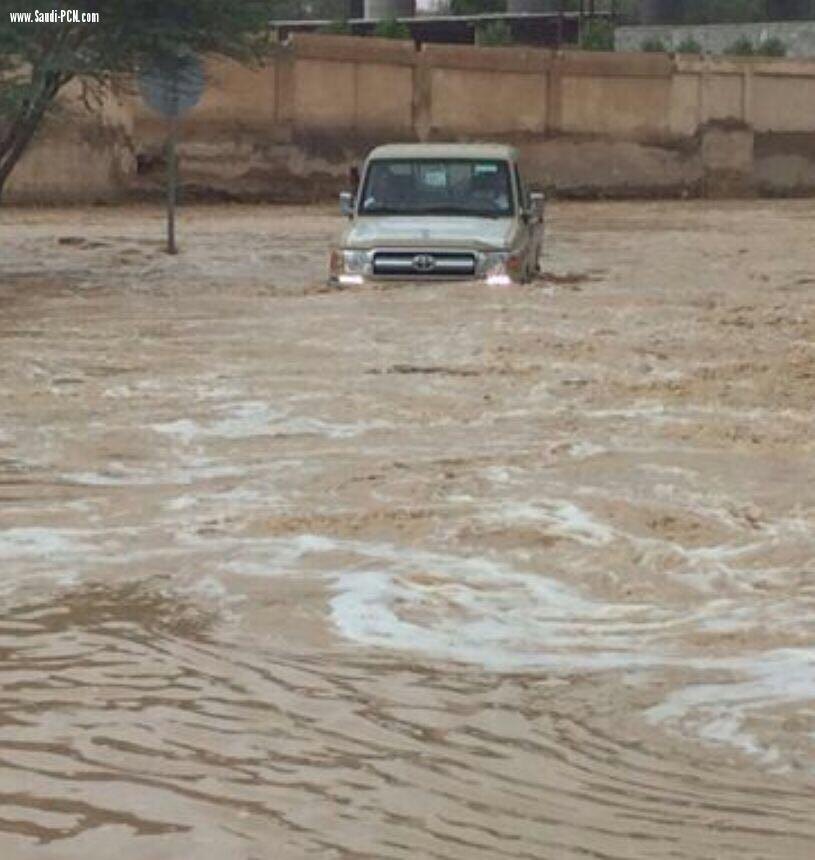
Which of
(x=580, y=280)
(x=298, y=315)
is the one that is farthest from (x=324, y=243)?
(x=298, y=315)

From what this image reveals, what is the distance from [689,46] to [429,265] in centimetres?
4465

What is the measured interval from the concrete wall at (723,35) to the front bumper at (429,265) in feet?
146

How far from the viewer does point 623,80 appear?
47.8 metres

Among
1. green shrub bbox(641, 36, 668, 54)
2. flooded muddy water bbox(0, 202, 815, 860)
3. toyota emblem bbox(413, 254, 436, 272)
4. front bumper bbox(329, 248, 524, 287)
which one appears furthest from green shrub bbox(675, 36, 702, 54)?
flooded muddy water bbox(0, 202, 815, 860)

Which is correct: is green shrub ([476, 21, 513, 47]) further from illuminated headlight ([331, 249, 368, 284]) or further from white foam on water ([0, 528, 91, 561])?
white foam on water ([0, 528, 91, 561])

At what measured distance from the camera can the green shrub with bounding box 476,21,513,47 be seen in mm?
63181

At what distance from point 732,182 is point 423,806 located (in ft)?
148

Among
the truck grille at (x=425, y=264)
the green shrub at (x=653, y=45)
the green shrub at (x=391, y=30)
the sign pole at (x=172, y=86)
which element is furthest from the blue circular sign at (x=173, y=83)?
the green shrub at (x=653, y=45)

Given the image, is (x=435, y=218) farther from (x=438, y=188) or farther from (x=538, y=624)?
(x=538, y=624)

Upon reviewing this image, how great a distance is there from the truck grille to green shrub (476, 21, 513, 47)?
4386 centimetres

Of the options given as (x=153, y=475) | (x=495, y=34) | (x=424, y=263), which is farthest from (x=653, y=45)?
(x=153, y=475)

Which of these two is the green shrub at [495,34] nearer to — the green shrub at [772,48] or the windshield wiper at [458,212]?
the green shrub at [772,48]

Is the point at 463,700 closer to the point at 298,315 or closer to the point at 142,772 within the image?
the point at 142,772

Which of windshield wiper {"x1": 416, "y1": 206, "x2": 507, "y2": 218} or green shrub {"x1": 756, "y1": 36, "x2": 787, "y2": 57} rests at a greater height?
green shrub {"x1": 756, "y1": 36, "x2": 787, "y2": 57}
